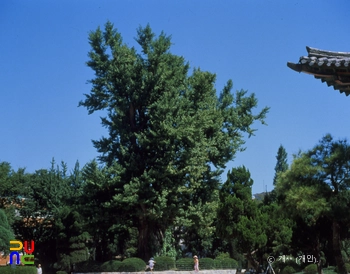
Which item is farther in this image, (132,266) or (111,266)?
(111,266)

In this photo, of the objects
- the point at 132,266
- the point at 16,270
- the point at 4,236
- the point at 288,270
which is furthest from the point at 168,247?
the point at 4,236

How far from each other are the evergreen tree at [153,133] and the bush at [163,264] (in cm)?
223

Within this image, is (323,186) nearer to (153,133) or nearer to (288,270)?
(288,270)

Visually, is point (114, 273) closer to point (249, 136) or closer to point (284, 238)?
point (284, 238)

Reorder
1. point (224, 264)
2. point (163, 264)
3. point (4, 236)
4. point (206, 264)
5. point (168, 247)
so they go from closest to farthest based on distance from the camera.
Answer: point (163, 264) → point (206, 264) → point (224, 264) → point (4, 236) → point (168, 247)

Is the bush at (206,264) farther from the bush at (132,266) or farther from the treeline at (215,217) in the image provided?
the bush at (132,266)

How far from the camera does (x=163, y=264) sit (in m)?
29.4

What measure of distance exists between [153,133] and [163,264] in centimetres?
741

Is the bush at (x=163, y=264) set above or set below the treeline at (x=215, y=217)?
below

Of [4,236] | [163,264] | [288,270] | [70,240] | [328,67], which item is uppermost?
[328,67]

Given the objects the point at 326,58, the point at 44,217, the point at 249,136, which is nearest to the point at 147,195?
the point at 249,136

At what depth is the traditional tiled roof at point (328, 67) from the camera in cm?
820

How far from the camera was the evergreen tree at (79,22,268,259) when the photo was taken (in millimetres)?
29938

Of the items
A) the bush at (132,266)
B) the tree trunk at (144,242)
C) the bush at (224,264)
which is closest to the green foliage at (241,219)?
the bush at (224,264)
